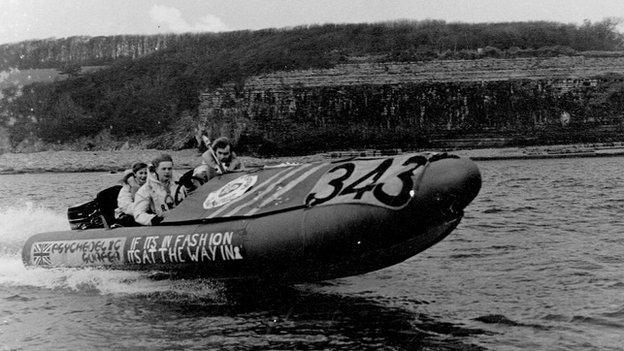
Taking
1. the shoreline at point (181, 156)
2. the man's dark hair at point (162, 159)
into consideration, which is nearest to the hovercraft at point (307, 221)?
the man's dark hair at point (162, 159)

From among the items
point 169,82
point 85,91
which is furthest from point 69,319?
point 85,91

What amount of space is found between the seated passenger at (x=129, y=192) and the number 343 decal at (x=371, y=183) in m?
3.65

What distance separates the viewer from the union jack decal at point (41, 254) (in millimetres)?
11527

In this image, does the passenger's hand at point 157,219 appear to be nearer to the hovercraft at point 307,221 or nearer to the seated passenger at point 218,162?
the hovercraft at point 307,221

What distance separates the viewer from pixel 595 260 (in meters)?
10.8

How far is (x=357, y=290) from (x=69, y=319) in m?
3.72

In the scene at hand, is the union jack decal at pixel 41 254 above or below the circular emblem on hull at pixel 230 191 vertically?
below

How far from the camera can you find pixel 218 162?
36.7 ft

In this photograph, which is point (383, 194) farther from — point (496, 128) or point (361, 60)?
point (361, 60)

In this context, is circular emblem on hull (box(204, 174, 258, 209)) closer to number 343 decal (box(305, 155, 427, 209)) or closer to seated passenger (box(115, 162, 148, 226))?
number 343 decal (box(305, 155, 427, 209))

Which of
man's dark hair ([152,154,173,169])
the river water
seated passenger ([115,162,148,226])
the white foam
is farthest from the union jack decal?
the white foam

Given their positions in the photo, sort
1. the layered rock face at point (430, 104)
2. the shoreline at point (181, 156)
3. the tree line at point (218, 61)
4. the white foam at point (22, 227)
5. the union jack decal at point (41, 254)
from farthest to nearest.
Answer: the tree line at point (218, 61) < the layered rock face at point (430, 104) < the shoreline at point (181, 156) < the white foam at point (22, 227) < the union jack decal at point (41, 254)

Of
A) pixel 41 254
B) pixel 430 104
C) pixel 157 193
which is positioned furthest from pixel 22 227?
pixel 430 104

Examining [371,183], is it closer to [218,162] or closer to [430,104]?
[218,162]
